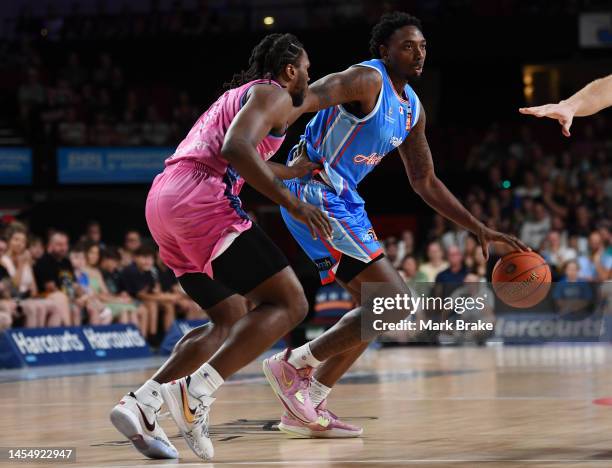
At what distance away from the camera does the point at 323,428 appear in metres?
5.84

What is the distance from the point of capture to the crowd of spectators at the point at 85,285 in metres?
12.5

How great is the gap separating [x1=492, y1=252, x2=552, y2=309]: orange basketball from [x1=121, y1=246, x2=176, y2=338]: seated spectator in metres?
8.49

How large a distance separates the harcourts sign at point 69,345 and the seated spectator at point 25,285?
18 cm

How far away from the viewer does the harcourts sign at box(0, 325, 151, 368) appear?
11938mm

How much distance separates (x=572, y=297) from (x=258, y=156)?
10.1 metres

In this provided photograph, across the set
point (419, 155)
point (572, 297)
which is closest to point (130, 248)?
point (572, 297)

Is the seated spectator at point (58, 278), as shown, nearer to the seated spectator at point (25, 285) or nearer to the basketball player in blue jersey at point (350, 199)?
the seated spectator at point (25, 285)

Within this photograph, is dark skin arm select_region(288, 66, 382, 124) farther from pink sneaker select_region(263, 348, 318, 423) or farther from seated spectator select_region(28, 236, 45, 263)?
seated spectator select_region(28, 236, 45, 263)

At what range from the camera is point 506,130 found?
2252 centimetres

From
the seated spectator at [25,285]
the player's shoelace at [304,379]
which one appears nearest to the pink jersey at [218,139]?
the player's shoelace at [304,379]

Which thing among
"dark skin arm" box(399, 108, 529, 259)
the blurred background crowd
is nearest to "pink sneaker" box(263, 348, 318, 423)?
"dark skin arm" box(399, 108, 529, 259)

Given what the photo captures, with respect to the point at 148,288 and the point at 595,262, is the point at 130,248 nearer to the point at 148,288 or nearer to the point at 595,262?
the point at 148,288

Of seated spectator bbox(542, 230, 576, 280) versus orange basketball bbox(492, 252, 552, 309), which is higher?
orange basketball bbox(492, 252, 552, 309)

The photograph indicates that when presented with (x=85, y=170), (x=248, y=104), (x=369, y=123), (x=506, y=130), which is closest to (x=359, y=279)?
(x=369, y=123)
